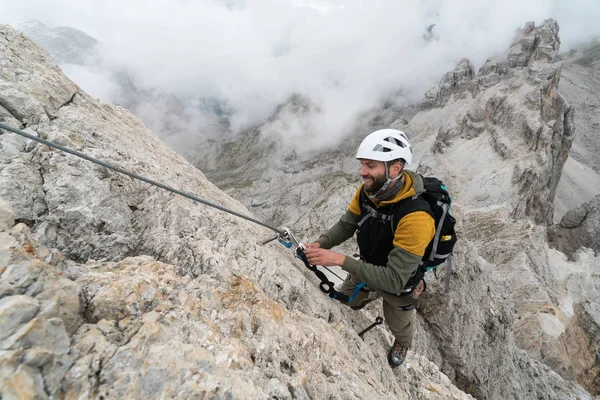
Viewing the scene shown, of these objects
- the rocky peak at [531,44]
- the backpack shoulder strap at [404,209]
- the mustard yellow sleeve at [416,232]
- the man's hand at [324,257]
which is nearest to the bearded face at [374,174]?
the backpack shoulder strap at [404,209]

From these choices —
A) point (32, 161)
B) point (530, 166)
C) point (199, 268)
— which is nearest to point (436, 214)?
point (199, 268)

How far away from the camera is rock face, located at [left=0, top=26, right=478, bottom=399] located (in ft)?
9.39

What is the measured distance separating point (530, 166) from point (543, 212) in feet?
49.7

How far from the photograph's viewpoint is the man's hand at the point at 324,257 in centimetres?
570

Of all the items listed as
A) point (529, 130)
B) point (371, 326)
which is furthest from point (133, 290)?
point (529, 130)

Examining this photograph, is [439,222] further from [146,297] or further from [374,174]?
[146,297]

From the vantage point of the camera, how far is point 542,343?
72.6 ft

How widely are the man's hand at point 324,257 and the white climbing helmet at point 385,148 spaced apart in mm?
1964

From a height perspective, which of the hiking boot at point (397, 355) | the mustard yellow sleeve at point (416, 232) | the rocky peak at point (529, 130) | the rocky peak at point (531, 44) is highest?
the mustard yellow sleeve at point (416, 232)

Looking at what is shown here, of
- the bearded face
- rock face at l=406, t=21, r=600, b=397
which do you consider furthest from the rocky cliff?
rock face at l=406, t=21, r=600, b=397

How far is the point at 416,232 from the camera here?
16.4 ft

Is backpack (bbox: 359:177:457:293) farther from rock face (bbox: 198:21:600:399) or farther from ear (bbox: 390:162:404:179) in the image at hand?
rock face (bbox: 198:21:600:399)

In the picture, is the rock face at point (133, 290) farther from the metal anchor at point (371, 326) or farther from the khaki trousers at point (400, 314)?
the khaki trousers at point (400, 314)

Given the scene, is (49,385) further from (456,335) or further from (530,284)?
(530,284)
